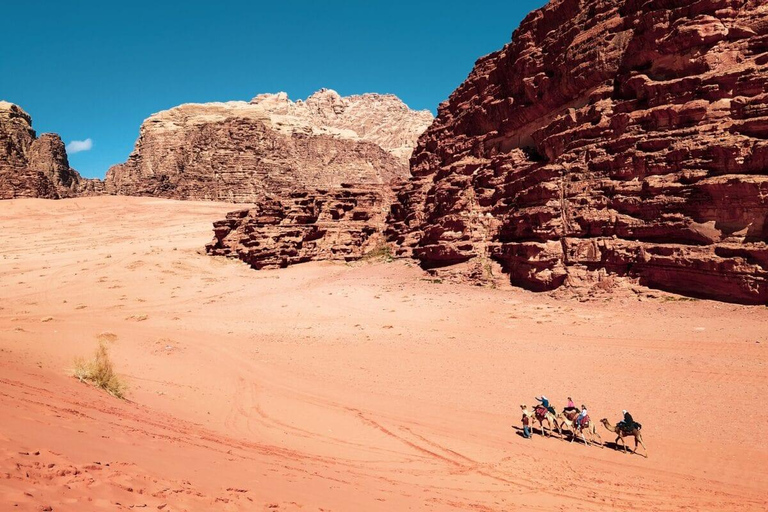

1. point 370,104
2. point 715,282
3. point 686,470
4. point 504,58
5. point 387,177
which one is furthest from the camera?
point 370,104

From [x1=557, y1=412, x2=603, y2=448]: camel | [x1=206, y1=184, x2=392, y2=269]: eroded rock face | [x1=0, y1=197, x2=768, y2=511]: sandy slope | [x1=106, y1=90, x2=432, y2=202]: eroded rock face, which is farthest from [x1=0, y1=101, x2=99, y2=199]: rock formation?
[x1=557, y1=412, x2=603, y2=448]: camel

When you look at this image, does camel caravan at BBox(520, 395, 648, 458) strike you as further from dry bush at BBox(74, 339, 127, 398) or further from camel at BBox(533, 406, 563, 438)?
dry bush at BBox(74, 339, 127, 398)

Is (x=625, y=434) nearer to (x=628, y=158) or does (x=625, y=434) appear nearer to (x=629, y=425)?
(x=629, y=425)

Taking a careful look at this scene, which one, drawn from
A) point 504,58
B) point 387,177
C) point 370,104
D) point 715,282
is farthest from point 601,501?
point 370,104

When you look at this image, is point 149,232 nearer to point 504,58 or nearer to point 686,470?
point 504,58

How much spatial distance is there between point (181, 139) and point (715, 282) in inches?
3529

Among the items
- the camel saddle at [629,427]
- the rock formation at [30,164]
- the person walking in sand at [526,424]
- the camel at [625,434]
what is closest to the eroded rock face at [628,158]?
the camel at [625,434]

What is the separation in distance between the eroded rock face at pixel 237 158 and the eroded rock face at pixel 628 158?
157 ft

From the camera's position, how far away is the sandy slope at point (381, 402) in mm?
4418

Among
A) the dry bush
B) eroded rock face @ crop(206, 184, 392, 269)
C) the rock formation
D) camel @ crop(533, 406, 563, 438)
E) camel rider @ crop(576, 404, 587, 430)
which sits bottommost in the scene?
camel @ crop(533, 406, 563, 438)

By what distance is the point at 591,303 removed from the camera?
1653 centimetres

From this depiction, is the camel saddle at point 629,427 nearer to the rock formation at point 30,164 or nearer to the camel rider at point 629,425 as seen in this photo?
the camel rider at point 629,425

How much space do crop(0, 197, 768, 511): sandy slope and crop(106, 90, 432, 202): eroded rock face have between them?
5454 centimetres

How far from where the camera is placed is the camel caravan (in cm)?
753
